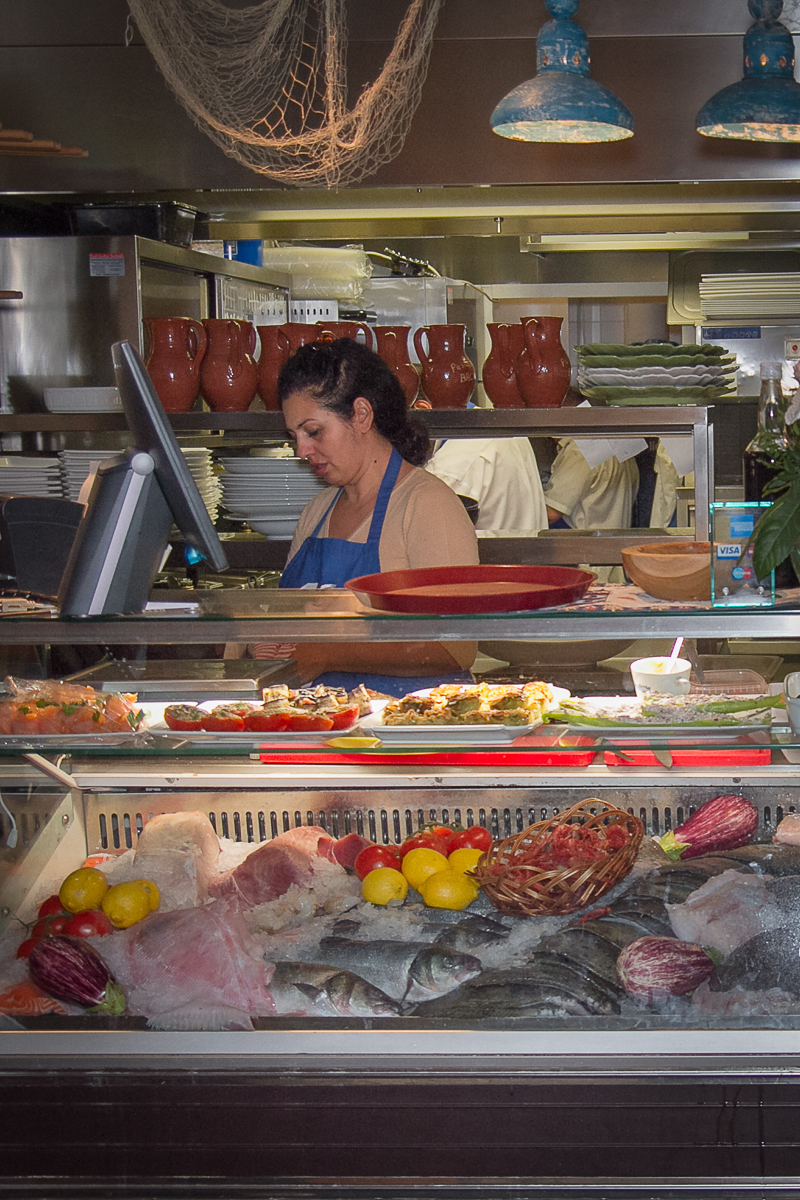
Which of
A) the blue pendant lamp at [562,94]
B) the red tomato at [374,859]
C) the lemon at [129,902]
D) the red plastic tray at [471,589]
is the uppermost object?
the blue pendant lamp at [562,94]

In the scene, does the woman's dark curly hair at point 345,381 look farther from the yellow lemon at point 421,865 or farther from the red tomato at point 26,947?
the red tomato at point 26,947

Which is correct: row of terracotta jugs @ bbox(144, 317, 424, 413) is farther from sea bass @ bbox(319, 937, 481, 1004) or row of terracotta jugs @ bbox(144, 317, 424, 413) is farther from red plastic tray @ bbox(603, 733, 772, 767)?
sea bass @ bbox(319, 937, 481, 1004)

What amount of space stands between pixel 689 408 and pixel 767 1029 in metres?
2.14

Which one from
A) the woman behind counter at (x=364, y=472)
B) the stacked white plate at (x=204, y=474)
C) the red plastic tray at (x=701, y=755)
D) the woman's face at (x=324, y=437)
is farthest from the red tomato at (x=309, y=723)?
the stacked white plate at (x=204, y=474)

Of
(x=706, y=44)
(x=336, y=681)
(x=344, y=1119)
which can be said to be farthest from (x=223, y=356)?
(x=344, y=1119)

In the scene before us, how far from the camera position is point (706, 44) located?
13.1 feet

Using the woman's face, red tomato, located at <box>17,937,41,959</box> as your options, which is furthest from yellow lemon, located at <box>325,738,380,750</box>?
the woman's face

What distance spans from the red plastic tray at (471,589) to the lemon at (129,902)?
60 cm

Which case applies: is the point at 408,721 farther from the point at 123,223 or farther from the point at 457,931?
the point at 123,223

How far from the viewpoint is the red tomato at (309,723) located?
5.57 feet

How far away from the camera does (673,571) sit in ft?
5.61

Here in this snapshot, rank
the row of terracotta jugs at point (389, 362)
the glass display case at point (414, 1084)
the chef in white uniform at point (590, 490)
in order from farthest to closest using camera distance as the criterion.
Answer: the chef in white uniform at point (590, 490) < the row of terracotta jugs at point (389, 362) < the glass display case at point (414, 1084)

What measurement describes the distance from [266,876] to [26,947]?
1.25 ft

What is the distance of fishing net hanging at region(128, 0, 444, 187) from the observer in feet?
12.9
